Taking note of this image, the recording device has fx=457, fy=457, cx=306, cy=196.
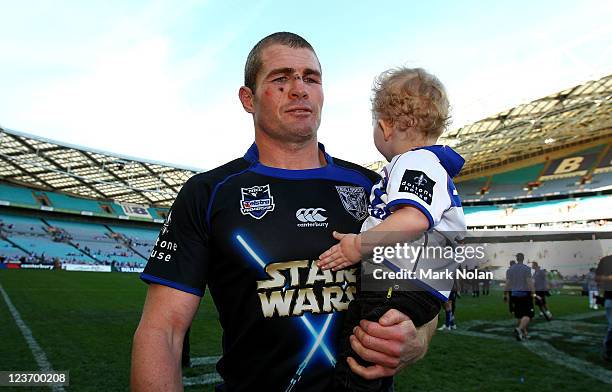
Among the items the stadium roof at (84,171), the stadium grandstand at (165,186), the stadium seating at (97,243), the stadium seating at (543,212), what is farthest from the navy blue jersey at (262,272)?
the stadium seating at (97,243)

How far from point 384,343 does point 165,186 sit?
51.0m

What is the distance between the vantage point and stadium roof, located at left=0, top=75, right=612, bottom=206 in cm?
3050

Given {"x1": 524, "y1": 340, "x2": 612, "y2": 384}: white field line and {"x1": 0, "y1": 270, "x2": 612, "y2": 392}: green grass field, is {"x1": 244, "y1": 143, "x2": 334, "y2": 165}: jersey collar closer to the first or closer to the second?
{"x1": 0, "y1": 270, "x2": 612, "y2": 392}: green grass field

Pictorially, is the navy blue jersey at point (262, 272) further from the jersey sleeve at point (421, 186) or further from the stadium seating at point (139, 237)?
the stadium seating at point (139, 237)

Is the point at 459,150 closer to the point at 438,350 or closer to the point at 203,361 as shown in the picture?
the point at 438,350

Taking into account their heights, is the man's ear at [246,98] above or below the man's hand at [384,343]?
above

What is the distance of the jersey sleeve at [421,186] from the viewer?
1989 mm

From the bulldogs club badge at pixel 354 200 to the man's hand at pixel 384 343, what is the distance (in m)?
0.55

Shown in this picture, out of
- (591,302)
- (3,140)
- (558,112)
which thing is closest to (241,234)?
(591,302)

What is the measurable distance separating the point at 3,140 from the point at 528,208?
47106mm

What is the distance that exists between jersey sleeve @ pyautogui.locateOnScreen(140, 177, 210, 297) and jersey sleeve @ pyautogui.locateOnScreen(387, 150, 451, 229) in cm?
84

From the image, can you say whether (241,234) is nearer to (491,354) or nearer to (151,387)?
(151,387)

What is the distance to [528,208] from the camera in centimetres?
4644

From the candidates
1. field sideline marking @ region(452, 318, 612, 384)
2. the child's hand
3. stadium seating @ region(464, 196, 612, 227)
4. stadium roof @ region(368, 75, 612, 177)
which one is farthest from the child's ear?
stadium seating @ region(464, 196, 612, 227)
